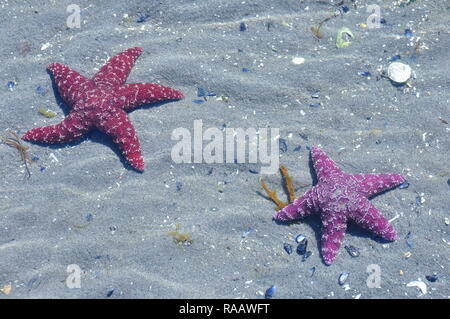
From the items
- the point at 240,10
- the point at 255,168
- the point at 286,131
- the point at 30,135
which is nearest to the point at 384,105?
the point at 286,131

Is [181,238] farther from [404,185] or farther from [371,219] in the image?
[404,185]

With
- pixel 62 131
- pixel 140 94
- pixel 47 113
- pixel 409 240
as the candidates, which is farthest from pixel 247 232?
pixel 47 113

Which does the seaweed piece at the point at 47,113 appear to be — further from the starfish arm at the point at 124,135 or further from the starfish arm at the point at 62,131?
the starfish arm at the point at 124,135

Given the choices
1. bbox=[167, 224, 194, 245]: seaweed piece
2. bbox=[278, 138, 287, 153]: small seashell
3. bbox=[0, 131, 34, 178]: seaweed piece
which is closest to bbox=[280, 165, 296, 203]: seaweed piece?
bbox=[278, 138, 287, 153]: small seashell

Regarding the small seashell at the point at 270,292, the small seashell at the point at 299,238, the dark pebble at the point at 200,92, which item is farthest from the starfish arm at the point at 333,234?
the dark pebble at the point at 200,92

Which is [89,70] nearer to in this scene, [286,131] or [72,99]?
[72,99]

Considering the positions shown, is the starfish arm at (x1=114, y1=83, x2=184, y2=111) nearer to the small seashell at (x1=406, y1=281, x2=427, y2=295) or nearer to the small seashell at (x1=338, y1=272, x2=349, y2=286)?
the small seashell at (x1=338, y1=272, x2=349, y2=286)
